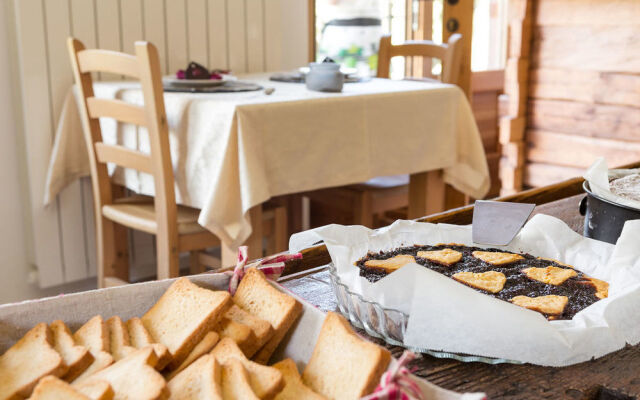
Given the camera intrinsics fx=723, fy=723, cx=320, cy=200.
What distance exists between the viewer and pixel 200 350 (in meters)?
0.66

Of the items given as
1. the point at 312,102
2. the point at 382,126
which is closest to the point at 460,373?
the point at 312,102

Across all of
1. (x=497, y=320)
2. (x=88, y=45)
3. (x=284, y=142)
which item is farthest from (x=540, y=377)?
(x=88, y=45)

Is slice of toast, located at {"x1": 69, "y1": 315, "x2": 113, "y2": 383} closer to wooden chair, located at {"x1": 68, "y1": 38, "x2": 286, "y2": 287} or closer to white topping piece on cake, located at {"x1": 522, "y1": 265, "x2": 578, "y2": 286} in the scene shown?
white topping piece on cake, located at {"x1": 522, "y1": 265, "x2": 578, "y2": 286}

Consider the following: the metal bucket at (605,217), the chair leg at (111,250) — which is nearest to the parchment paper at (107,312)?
the metal bucket at (605,217)

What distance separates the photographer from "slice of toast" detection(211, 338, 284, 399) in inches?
23.2

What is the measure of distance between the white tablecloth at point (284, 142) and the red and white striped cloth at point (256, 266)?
1214mm

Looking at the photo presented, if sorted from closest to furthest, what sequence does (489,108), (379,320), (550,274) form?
(379,320) < (550,274) < (489,108)

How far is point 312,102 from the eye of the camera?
7.14 ft

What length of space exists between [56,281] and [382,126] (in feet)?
4.45

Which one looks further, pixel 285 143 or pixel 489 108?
pixel 489 108

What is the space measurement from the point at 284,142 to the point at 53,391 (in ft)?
5.33

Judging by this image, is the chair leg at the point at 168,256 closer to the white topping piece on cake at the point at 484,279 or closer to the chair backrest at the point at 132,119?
the chair backrest at the point at 132,119

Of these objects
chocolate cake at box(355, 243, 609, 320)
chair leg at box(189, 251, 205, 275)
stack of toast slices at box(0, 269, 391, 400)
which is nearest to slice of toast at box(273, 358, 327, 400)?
stack of toast slices at box(0, 269, 391, 400)

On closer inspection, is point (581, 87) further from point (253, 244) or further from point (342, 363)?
point (342, 363)
